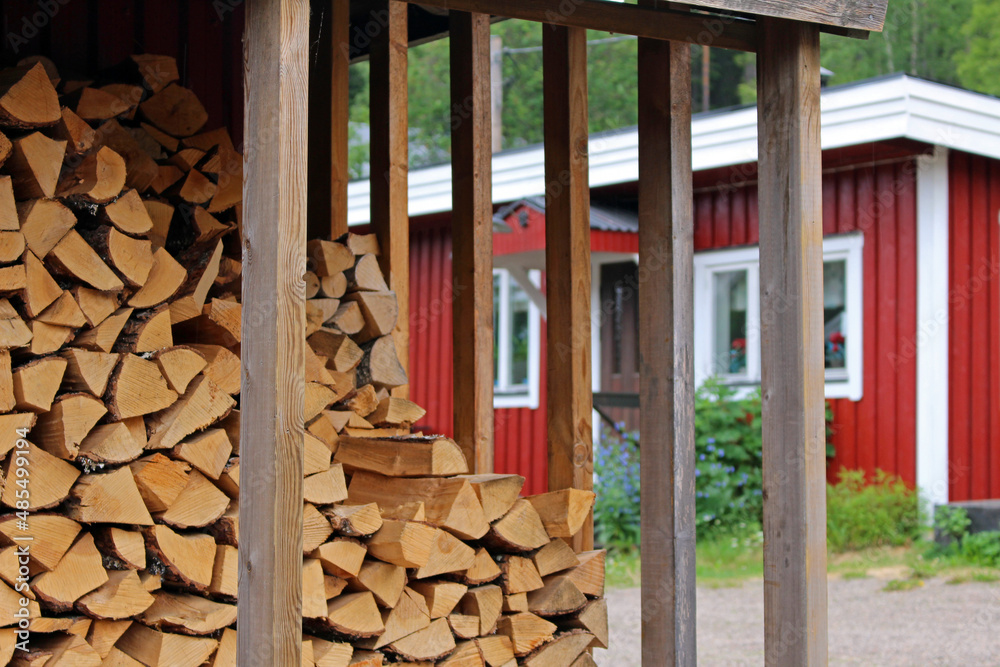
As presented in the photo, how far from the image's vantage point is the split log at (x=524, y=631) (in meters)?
3.37

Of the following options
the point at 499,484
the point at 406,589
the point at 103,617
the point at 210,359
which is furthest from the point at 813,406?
the point at 103,617

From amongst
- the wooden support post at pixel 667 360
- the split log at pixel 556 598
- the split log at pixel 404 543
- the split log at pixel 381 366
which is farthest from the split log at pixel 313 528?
the wooden support post at pixel 667 360

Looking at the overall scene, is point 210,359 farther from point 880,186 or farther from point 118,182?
point 880,186

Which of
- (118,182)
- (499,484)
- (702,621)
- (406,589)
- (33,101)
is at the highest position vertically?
(33,101)

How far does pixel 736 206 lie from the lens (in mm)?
8914

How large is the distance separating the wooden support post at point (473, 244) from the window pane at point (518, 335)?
6872 millimetres

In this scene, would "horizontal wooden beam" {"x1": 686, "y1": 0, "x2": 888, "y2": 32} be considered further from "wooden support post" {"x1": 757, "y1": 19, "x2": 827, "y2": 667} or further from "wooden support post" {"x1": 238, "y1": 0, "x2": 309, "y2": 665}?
"wooden support post" {"x1": 238, "y1": 0, "x2": 309, "y2": 665}

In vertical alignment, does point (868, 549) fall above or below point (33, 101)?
below

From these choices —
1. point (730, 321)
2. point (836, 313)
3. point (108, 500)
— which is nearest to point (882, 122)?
point (836, 313)

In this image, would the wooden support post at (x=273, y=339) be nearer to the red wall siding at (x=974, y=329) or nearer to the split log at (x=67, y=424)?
the split log at (x=67, y=424)

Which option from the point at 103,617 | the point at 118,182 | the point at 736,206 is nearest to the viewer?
the point at 103,617

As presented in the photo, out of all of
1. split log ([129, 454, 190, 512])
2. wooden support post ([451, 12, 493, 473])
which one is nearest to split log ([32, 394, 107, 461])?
split log ([129, 454, 190, 512])

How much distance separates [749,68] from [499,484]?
24466 mm

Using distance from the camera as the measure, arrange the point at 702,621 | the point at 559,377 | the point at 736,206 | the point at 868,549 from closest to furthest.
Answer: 1. the point at 559,377
2. the point at 702,621
3. the point at 868,549
4. the point at 736,206
